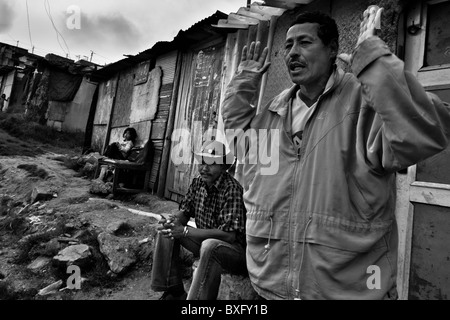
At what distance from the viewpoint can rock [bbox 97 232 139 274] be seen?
378 cm

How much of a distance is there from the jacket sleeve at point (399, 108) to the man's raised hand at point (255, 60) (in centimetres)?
61

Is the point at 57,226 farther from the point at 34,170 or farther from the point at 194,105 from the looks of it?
the point at 34,170

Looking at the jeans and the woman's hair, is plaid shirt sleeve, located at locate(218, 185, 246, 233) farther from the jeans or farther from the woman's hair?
the woman's hair

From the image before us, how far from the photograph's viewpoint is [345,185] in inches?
49.8

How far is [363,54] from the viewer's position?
1095 millimetres

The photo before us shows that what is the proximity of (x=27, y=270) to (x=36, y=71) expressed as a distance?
16.6 metres

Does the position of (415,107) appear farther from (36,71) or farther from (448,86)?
(36,71)

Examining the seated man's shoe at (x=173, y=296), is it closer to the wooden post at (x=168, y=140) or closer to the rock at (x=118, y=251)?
the rock at (x=118, y=251)

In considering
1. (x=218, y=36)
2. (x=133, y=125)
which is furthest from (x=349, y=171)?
(x=133, y=125)

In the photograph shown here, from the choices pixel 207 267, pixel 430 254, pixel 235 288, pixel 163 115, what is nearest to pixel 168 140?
pixel 163 115

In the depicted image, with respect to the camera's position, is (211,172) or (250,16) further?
(250,16)

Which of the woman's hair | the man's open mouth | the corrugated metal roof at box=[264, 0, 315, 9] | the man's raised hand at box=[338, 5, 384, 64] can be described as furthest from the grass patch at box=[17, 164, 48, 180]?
the man's raised hand at box=[338, 5, 384, 64]

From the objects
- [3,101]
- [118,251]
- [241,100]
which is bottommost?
[118,251]

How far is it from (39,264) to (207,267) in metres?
3.07
